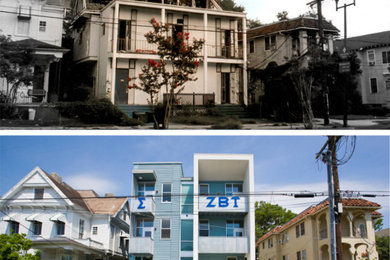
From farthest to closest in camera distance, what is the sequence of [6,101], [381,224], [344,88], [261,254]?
[261,254]
[381,224]
[344,88]
[6,101]

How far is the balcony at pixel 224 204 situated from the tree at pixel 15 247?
393cm

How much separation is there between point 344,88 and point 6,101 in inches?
229

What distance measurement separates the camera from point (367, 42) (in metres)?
7.99

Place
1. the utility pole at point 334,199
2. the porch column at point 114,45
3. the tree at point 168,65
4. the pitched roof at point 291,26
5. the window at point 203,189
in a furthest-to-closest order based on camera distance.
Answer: the window at point 203,189
the utility pole at point 334,199
the pitched roof at point 291,26
the tree at point 168,65
the porch column at point 114,45

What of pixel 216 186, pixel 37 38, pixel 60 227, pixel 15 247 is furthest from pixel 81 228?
pixel 37 38

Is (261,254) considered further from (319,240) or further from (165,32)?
(165,32)

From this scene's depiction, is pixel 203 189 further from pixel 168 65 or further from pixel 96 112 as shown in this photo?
pixel 96 112

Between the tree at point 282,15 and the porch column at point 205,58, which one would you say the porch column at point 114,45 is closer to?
the porch column at point 205,58

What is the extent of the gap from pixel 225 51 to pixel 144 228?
5484mm

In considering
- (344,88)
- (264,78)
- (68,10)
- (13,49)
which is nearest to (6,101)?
(13,49)

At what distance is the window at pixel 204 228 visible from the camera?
36.7 feet

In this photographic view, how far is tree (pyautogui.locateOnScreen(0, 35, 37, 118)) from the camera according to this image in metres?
7.60

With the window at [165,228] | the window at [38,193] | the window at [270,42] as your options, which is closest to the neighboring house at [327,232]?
the window at [165,228]

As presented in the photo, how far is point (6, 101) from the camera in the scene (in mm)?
7570
